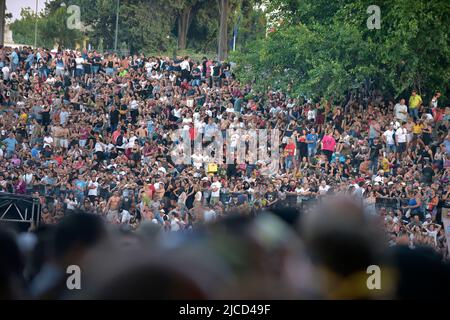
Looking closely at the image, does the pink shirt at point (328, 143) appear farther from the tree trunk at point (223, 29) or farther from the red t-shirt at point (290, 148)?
the tree trunk at point (223, 29)

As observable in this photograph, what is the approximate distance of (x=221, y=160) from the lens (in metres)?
6.54

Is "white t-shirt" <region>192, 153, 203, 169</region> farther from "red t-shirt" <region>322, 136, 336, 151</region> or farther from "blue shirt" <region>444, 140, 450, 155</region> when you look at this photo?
"blue shirt" <region>444, 140, 450, 155</region>

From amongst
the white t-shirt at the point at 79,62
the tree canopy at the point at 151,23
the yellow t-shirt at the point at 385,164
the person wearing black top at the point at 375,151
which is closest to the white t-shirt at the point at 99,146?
the tree canopy at the point at 151,23

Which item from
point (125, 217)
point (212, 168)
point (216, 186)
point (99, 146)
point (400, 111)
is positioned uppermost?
point (400, 111)

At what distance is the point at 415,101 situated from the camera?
789cm

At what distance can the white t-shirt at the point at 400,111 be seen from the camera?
769 cm

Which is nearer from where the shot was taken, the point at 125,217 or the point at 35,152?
the point at 125,217

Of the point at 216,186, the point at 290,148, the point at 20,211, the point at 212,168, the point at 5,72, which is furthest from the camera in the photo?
Answer: the point at 5,72

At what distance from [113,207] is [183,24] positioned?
1554 mm

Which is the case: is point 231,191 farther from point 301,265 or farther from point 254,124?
point 301,265

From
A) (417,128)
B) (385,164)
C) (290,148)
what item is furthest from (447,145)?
(290,148)

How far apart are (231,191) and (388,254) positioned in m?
3.23

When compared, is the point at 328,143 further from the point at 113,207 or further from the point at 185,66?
the point at 113,207

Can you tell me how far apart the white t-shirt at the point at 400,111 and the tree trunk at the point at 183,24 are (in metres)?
2.34
